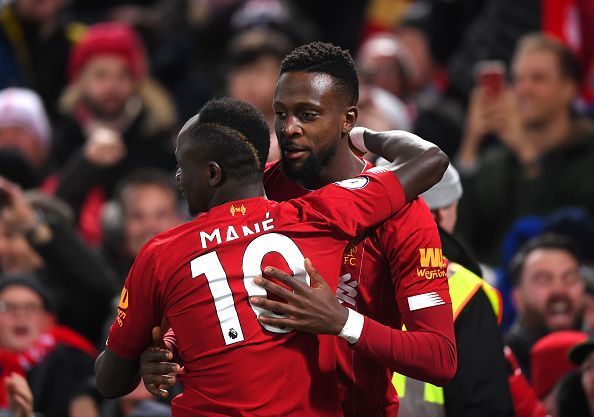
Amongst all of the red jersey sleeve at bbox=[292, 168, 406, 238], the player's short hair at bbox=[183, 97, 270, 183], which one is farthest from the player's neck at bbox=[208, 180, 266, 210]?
the red jersey sleeve at bbox=[292, 168, 406, 238]

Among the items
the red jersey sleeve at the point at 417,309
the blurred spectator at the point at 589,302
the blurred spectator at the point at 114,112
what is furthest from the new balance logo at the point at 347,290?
the blurred spectator at the point at 114,112

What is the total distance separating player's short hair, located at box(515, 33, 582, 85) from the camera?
26.4 feet

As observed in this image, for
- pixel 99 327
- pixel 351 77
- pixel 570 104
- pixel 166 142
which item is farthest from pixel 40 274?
pixel 351 77

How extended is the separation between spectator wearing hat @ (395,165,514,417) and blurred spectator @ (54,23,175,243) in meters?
4.55

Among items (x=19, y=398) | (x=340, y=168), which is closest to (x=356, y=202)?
(x=340, y=168)

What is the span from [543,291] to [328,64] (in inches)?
123

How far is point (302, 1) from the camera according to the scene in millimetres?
11531

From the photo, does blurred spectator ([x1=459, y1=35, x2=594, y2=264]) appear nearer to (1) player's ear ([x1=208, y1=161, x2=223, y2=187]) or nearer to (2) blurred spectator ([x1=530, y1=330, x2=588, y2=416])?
(2) blurred spectator ([x1=530, y1=330, x2=588, y2=416])

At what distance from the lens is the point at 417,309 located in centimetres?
383

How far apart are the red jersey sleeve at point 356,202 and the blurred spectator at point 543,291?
2713mm

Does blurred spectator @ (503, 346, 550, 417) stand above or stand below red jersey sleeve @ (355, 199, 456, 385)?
below

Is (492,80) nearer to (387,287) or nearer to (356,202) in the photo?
(387,287)

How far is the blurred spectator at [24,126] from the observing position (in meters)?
9.05

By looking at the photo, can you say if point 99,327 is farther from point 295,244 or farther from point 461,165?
point 295,244
